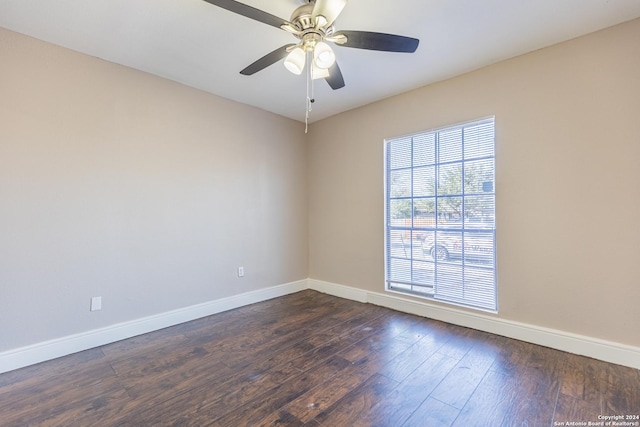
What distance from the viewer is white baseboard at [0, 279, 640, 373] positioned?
211cm

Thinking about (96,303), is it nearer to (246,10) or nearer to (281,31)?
(246,10)

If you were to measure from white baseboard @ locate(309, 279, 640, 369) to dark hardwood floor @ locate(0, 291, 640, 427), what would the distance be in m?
0.09

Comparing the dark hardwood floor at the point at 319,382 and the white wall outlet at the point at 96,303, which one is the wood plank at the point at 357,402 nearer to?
the dark hardwood floor at the point at 319,382

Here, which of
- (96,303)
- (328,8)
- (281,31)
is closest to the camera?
(328,8)

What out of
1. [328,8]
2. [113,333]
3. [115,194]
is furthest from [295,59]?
[113,333]

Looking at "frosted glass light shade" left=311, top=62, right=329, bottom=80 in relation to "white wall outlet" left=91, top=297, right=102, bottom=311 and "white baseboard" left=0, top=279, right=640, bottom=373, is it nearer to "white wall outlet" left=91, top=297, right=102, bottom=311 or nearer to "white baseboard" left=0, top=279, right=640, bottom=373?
"white baseboard" left=0, top=279, right=640, bottom=373

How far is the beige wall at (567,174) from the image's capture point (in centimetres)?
208

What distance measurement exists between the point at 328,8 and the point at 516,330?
2957 millimetres

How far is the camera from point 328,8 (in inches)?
59.6

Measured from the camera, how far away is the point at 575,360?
2143 millimetres

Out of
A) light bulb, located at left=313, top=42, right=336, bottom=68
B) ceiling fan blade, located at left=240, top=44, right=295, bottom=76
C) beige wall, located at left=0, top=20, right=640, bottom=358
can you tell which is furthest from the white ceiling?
light bulb, located at left=313, top=42, right=336, bottom=68

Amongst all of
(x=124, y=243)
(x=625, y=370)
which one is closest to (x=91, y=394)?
(x=124, y=243)

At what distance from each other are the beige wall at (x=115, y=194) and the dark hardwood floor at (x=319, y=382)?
49cm

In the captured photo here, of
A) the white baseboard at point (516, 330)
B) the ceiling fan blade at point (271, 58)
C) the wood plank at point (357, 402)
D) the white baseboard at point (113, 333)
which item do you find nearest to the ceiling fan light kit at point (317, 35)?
the ceiling fan blade at point (271, 58)
